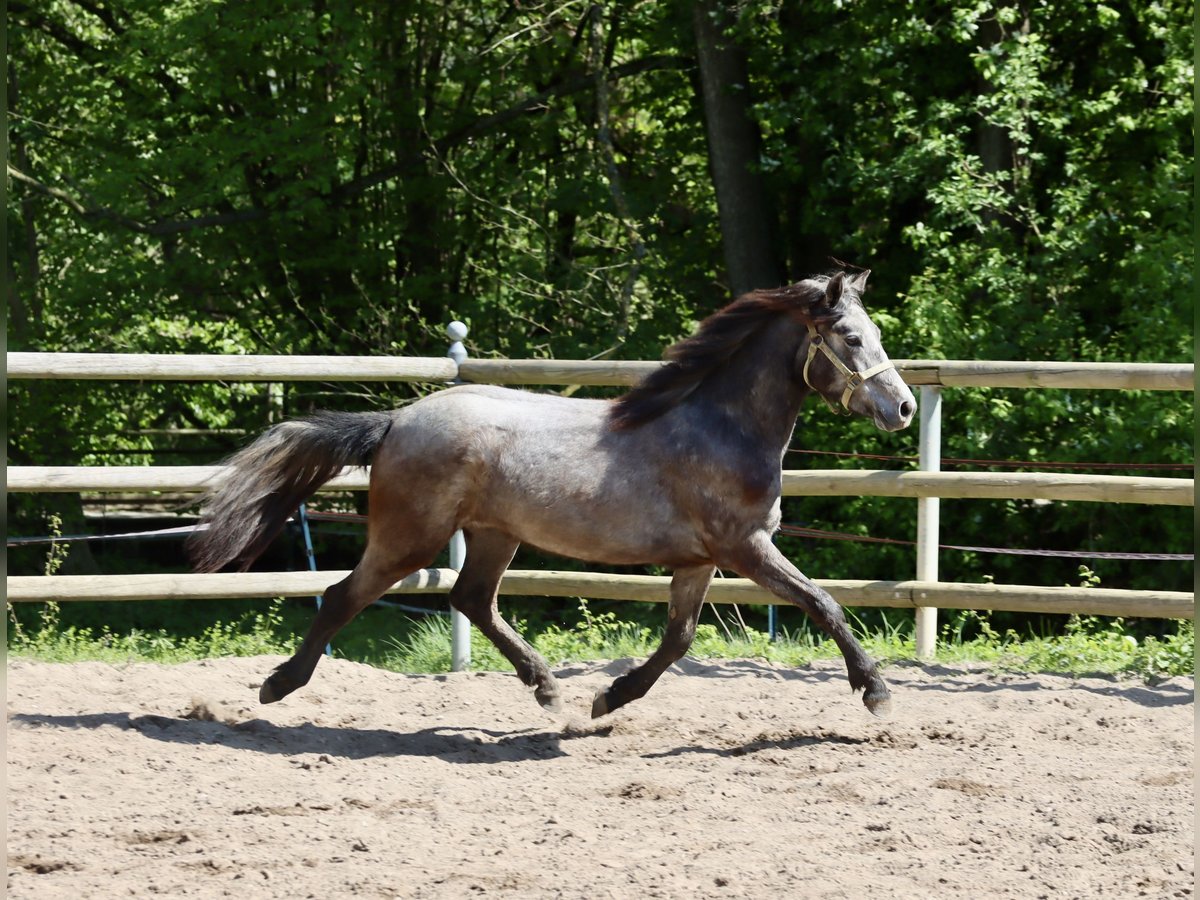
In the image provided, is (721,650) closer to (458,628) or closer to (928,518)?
(928,518)

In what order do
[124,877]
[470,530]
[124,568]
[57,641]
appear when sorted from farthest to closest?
[124,568], [57,641], [470,530], [124,877]

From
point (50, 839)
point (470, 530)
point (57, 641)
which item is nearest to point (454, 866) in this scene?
point (50, 839)

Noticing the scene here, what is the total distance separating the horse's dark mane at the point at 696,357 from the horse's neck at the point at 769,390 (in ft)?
0.31

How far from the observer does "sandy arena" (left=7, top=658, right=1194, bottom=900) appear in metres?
3.63

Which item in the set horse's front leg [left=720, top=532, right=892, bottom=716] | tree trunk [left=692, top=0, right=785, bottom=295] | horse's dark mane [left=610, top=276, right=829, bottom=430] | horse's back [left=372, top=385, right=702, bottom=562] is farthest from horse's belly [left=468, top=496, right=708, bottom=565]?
tree trunk [left=692, top=0, right=785, bottom=295]

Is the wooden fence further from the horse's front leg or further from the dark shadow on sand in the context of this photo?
the dark shadow on sand

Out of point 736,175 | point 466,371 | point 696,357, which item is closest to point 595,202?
point 736,175

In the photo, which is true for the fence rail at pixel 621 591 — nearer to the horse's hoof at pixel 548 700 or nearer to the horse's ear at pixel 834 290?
the horse's hoof at pixel 548 700

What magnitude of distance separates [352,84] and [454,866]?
10.9m

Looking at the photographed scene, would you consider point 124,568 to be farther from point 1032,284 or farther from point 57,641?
point 1032,284

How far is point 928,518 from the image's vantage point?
6742 millimetres

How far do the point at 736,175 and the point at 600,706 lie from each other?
8.43 metres

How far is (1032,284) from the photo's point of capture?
11742 mm

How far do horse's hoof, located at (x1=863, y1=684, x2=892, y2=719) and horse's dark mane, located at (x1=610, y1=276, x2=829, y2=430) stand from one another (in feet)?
4.60
